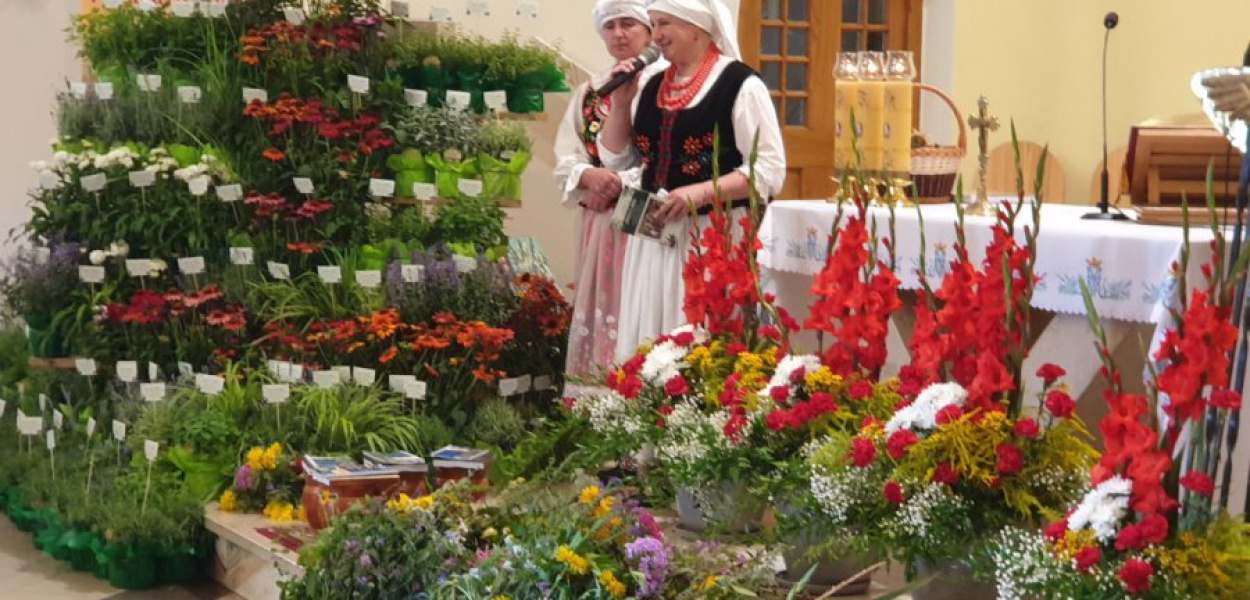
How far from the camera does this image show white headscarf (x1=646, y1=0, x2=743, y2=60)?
4949mm

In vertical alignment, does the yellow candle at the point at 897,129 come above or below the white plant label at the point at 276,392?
above

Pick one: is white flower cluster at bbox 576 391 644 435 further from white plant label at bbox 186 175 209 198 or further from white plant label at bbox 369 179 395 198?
white plant label at bbox 186 175 209 198

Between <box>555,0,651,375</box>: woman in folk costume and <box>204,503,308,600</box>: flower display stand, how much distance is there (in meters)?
1.23

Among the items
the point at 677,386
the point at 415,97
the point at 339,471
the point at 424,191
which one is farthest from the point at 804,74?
the point at 677,386

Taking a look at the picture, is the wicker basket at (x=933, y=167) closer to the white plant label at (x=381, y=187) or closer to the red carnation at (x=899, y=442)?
the red carnation at (x=899, y=442)

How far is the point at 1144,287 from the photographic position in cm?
354

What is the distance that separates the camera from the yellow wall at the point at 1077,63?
29.4 feet

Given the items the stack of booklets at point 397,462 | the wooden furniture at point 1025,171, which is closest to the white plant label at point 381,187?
A: the stack of booklets at point 397,462

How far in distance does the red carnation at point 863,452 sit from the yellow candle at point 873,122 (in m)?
1.57

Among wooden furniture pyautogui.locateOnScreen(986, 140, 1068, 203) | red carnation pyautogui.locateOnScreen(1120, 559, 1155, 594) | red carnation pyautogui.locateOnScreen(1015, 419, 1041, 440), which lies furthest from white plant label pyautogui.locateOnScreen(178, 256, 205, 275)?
wooden furniture pyautogui.locateOnScreen(986, 140, 1068, 203)

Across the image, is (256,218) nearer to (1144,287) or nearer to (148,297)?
(148,297)

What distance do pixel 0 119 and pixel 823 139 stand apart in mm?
4048

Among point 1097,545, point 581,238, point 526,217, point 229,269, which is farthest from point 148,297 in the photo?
point 1097,545

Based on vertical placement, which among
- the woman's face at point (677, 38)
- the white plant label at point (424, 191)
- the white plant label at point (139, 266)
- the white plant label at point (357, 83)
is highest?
the woman's face at point (677, 38)
